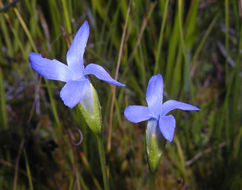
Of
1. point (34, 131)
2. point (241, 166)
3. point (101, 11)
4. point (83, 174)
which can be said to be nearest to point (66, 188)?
point (83, 174)

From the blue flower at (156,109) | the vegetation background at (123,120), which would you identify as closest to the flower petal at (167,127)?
the blue flower at (156,109)

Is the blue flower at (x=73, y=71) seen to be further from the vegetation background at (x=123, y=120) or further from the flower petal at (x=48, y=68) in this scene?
the vegetation background at (x=123, y=120)

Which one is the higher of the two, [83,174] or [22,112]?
[22,112]

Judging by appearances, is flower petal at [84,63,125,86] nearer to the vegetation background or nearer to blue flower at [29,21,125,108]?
blue flower at [29,21,125,108]

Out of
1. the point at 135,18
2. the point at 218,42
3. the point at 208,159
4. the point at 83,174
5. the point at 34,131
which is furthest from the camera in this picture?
the point at 218,42

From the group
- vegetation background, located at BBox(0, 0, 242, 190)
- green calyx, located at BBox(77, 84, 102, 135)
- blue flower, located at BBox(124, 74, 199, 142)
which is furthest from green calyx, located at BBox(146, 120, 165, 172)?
vegetation background, located at BBox(0, 0, 242, 190)

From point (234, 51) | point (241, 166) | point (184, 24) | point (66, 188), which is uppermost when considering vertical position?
point (184, 24)

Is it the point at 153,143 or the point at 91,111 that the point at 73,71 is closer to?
the point at 91,111

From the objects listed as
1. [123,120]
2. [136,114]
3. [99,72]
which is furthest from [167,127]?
[123,120]

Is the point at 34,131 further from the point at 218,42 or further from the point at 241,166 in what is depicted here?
the point at 218,42
